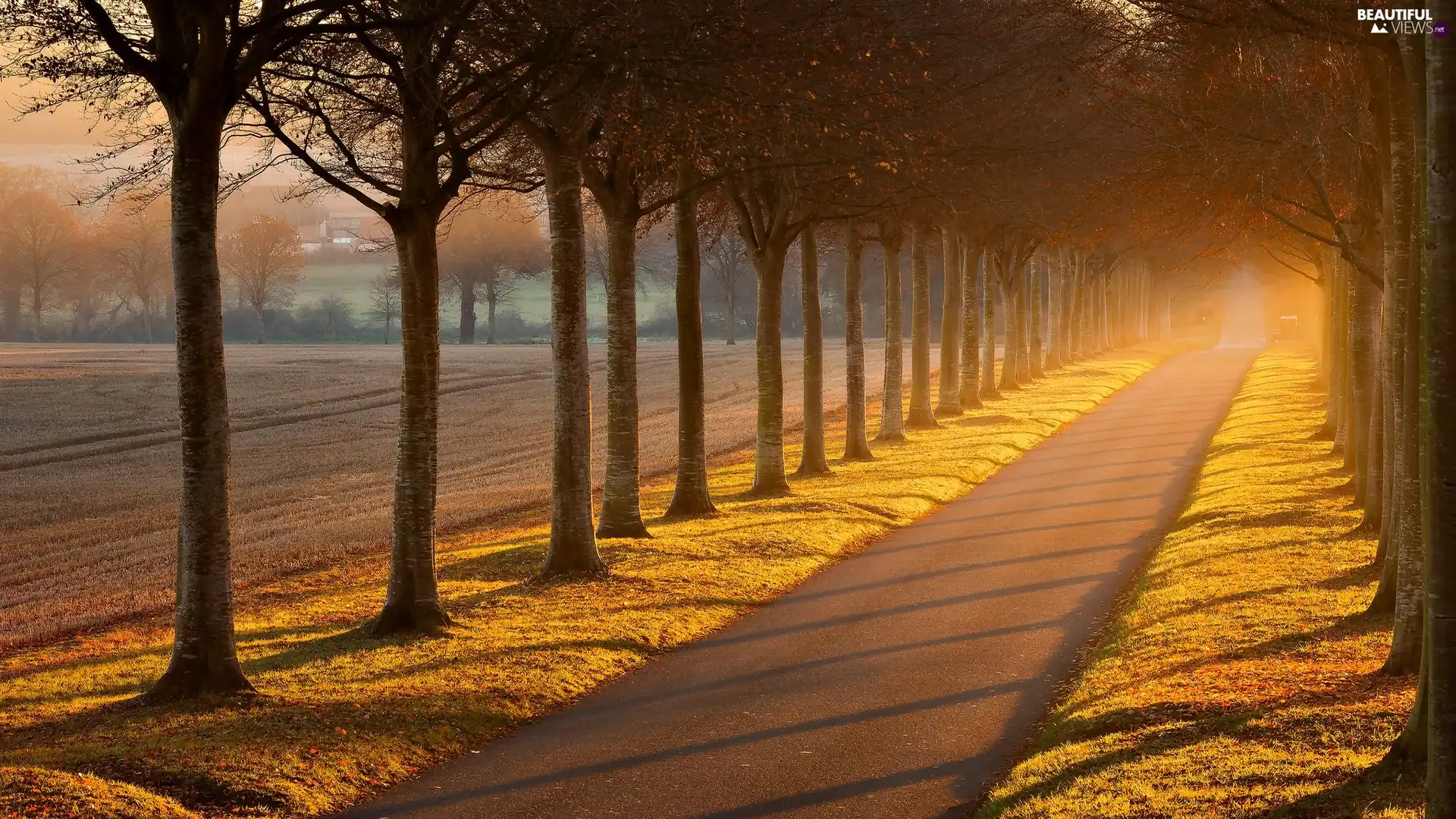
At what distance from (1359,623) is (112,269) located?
117m

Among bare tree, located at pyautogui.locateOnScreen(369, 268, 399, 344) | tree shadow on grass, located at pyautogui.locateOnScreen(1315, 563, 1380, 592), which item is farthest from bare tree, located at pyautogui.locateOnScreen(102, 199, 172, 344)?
tree shadow on grass, located at pyautogui.locateOnScreen(1315, 563, 1380, 592)

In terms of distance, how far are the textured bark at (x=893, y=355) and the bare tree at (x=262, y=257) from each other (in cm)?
8309

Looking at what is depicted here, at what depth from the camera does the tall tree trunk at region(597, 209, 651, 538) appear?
2039 cm

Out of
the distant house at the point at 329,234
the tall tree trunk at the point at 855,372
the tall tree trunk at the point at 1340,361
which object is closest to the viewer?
the tall tree trunk at the point at 1340,361

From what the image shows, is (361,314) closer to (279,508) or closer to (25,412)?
(25,412)

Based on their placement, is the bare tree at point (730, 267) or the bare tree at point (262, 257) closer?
the bare tree at point (730, 267)

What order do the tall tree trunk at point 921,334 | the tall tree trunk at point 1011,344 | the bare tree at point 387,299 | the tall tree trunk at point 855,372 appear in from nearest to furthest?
the tall tree trunk at point 855,372, the tall tree trunk at point 921,334, the tall tree trunk at point 1011,344, the bare tree at point 387,299

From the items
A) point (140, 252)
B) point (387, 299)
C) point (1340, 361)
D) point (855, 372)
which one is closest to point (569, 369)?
point (855, 372)

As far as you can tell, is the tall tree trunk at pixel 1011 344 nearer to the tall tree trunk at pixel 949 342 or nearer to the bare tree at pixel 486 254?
the tall tree trunk at pixel 949 342

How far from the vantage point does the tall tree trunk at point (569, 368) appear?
58.2 feet

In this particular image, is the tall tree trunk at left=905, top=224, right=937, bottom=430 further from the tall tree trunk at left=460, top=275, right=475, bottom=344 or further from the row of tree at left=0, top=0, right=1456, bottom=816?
the tall tree trunk at left=460, top=275, right=475, bottom=344

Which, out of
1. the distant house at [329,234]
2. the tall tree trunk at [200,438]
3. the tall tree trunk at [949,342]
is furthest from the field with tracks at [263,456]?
the distant house at [329,234]

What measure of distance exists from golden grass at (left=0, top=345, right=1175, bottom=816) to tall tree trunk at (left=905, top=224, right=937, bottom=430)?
13870mm

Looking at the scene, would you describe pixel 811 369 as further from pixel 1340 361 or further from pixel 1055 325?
pixel 1055 325
